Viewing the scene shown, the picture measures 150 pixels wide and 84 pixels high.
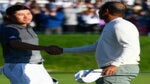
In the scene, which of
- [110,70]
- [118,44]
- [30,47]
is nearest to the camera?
[110,70]

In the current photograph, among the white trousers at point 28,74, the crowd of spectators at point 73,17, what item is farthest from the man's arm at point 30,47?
the crowd of spectators at point 73,17

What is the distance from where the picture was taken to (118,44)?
7109 millimetres

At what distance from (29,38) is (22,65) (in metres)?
0.32

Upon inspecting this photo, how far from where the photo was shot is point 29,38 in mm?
8016

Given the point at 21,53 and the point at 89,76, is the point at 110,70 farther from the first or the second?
the point at 21,53

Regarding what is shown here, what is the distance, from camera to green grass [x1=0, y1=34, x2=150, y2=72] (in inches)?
728

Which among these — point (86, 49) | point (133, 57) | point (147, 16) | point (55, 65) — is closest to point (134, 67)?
point (133, 57)

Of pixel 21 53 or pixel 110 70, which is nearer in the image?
pixel 110 70

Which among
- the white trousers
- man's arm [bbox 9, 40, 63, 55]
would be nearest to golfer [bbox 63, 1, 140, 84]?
man's arm [bbox 9, 40, 63, 55]

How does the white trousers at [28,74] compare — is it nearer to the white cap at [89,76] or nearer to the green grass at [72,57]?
the white cap at [89,76]

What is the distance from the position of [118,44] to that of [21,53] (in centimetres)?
138

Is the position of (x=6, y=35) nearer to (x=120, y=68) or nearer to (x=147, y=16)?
(x=120, y=68)

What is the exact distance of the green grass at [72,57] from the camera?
18484 millimetres

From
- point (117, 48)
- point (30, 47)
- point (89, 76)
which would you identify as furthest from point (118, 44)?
point (30, 47)
